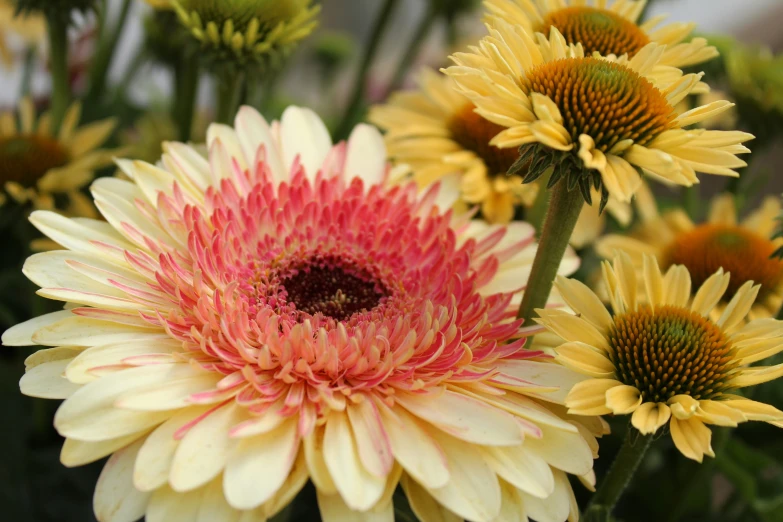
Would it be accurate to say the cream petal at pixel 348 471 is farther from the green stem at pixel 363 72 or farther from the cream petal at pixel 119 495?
the green stem at pixel 363 72

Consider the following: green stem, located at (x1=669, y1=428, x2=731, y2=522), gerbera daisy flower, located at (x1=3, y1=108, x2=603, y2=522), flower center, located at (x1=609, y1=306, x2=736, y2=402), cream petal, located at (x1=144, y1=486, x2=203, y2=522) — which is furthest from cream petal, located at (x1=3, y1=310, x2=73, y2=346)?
green stem, located at (x1=669, y1=428, x2=731, y2=522)

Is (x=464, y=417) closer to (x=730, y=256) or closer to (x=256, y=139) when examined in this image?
(x=256, y=139)

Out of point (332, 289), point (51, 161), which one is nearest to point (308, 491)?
point (332, 289)

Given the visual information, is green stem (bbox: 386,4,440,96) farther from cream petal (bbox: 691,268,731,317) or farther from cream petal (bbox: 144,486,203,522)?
cream petal (bbox: 144,486,203,522)

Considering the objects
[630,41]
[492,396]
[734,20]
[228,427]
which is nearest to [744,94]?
[630,41]

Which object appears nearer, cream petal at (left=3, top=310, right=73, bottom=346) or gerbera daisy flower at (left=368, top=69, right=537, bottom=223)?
cream petal at (left=3, top=310, right=73, bottom=346)

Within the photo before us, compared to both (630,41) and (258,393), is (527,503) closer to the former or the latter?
(258,393)
